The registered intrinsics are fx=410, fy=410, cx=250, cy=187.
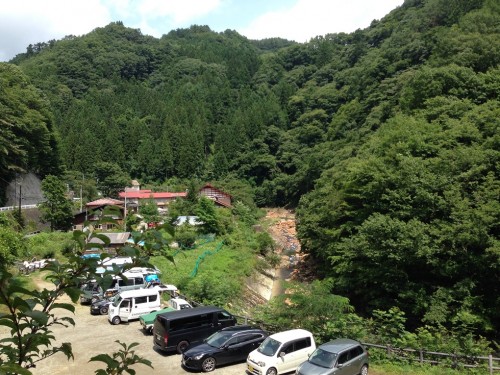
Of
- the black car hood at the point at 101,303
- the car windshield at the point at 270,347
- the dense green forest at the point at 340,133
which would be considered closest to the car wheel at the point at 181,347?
A: the car windshield at the point at 270,347

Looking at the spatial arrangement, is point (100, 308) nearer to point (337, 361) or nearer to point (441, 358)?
point (337, 361)

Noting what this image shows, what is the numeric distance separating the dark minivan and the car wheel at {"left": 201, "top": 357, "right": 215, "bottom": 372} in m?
1.23

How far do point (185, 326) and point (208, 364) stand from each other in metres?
1.86

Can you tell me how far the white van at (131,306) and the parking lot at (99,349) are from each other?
30 centimetres

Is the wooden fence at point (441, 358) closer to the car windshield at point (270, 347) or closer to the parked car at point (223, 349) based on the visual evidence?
the car windshield at point (270, 347)

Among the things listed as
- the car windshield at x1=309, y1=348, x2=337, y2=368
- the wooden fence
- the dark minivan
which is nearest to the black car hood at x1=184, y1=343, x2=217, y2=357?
the dark minivan

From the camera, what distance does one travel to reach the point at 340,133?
2221 inches

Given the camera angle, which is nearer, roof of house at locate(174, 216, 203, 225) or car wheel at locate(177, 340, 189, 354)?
car wheel at locate(177, 340, 189, 354)

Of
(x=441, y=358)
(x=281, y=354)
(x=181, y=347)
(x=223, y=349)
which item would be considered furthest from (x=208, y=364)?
(x=441, y=358)

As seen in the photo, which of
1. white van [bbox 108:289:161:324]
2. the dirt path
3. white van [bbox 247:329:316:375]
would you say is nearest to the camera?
white van [bbox 247:329:316:375]

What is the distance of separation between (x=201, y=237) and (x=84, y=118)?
49.2m

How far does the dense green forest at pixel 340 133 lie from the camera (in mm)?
19188

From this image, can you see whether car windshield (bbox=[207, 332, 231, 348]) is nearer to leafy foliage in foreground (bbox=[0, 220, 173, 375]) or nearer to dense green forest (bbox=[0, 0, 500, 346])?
dense green forest (bbox=[0, 0, 500, 346])

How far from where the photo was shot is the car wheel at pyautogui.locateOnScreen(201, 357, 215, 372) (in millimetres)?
11160
